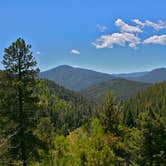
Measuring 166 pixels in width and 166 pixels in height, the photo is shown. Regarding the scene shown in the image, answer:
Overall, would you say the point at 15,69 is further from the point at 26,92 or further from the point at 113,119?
the point at 113,119

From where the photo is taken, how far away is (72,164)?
27.6 metres

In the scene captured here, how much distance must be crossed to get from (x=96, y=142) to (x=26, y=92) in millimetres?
6451

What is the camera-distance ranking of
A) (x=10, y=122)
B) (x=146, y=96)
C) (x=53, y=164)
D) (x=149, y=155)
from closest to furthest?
(x=10, y=122) → (x=149, y=155) → (x=53, y=164) → (x=146, y=96)

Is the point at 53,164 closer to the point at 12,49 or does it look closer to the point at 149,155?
the point at 149,155

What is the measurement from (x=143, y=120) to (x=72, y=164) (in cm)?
690

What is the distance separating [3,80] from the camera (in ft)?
67.1

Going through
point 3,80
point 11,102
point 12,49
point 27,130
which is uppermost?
point 12,49

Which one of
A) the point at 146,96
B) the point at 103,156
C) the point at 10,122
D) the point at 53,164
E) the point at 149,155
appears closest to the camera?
the point at 10,122

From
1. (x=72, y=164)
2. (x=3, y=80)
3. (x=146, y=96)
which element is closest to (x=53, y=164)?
(x=72, y=164)

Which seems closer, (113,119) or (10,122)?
(10,122)

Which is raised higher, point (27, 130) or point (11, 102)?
point (11, 102)

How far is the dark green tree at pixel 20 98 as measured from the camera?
20.4m

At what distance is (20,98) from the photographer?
21.0 metres

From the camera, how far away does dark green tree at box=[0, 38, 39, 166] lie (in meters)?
20.4
